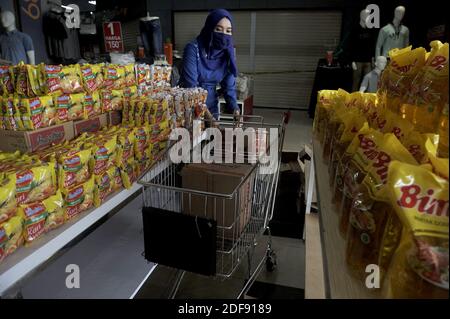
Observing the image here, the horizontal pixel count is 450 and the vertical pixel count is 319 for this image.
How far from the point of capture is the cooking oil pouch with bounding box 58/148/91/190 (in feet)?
4.31

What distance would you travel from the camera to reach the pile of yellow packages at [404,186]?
0.50m

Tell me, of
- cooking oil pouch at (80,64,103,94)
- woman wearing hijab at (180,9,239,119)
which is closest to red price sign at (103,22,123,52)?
woman wearing hijab at (180,9,239,119)

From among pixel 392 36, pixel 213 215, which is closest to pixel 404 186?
pixel 213 215

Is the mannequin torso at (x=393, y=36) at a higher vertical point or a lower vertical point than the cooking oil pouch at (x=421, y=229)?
higher

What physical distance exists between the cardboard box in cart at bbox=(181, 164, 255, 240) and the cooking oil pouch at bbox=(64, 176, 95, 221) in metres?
0.43

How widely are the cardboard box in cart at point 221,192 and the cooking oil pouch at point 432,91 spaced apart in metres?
0.81

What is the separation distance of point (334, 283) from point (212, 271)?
0.77 m

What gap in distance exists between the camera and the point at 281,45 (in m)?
7.79

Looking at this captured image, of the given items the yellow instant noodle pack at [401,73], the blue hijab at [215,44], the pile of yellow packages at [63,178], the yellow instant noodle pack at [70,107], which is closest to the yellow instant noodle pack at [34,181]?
the pile of yellow packages at [63,178]

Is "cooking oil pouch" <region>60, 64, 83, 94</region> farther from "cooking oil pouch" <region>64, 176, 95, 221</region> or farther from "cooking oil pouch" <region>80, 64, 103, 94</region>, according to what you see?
A: "cooking oil pouch" <region>64, 176, 95, 221</region>

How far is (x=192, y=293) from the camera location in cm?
199

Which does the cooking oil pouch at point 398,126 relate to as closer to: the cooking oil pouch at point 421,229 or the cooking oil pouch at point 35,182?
the cooking oil pouch at point 421,229
